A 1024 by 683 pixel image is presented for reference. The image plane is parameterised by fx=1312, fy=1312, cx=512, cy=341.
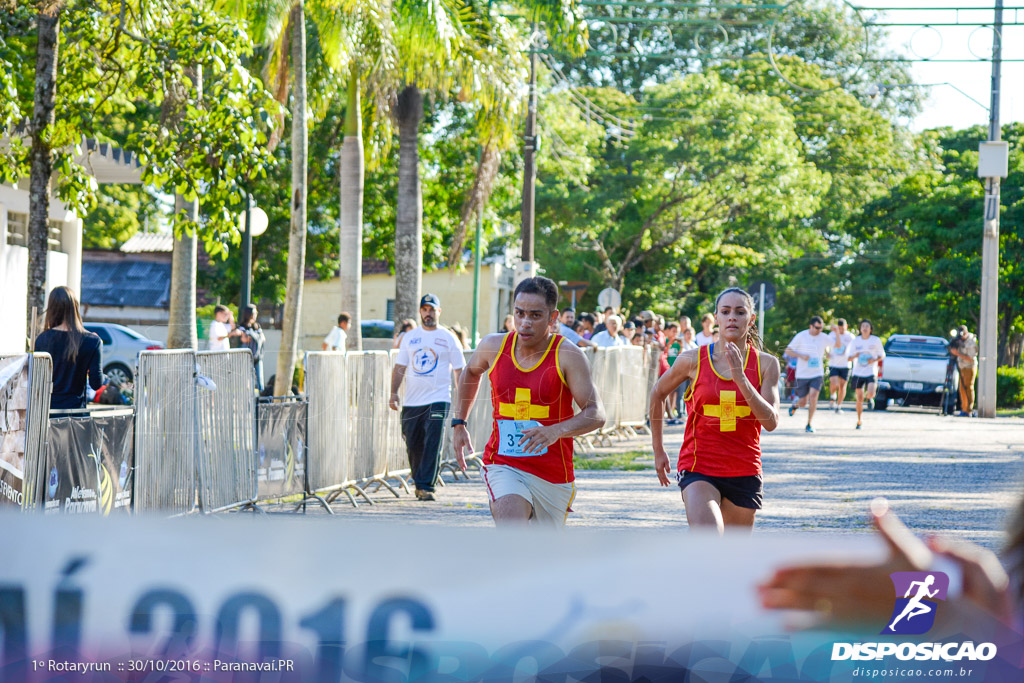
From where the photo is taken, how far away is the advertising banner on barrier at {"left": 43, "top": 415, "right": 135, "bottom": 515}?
24.3ft

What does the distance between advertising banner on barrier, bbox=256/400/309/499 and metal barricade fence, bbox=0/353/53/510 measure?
3046 millimetres

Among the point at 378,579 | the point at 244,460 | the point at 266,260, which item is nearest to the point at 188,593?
the point at 378,579

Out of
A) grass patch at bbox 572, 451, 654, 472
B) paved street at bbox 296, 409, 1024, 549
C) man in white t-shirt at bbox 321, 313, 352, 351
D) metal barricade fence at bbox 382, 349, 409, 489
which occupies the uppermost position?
man in white t-shirt at bbox 321, 313, 352, 351

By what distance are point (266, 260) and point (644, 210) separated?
42.2 ft

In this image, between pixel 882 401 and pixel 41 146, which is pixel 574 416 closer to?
pixel 41 146

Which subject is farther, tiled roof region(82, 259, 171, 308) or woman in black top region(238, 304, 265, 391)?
tiled roof region(82, 259, 171, 308)

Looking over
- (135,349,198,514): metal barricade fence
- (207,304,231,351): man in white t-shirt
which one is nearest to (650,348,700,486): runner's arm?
(135,349,198,514): metal barricade fence

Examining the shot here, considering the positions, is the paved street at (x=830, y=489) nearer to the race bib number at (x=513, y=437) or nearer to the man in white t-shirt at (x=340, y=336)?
the race bib number at (x=513, y=437)

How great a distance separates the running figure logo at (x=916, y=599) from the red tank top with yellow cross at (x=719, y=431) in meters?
3.80

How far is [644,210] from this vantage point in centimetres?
4288

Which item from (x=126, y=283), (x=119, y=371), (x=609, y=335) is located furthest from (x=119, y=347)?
(x=126, y=283)

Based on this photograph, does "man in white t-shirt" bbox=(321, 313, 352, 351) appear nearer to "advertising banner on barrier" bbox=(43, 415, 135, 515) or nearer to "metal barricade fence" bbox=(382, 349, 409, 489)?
"metal barricade fence" bbox=(382, 349, 409, 489)

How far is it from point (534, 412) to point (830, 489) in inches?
303

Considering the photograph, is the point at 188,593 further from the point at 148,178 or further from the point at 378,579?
the point at 148,178
